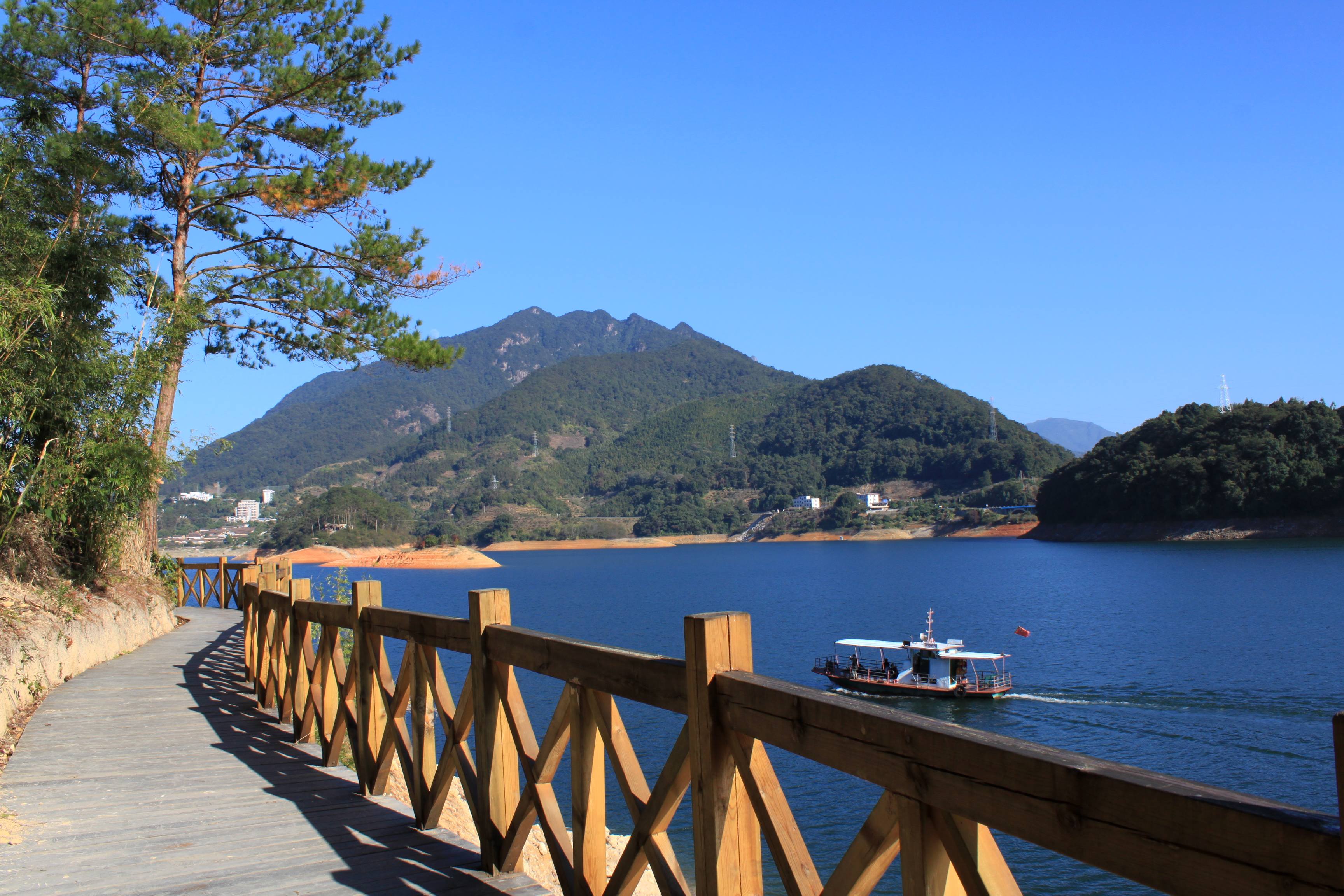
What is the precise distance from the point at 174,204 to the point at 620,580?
60.9 metres

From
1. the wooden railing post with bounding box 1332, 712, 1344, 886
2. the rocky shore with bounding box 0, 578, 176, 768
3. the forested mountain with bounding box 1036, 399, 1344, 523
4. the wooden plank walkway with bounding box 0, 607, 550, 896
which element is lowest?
the wooden plank walkway with bounding box 0, 607, 550, 896

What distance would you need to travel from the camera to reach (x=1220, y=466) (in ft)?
249

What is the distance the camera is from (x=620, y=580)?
245ft

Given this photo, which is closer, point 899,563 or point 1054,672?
point 1054,672

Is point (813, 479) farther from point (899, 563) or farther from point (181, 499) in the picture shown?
point (181, 499)

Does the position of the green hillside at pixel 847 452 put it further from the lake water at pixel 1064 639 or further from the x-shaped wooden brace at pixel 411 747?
the x-shaped wooden brace at pixel 411 747

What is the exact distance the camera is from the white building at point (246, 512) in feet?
492

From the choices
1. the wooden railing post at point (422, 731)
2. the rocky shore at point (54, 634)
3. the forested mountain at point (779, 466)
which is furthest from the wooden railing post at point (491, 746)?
the forested mountain at point (779, 466)

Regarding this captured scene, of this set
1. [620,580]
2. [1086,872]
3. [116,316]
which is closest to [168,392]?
[116,316]

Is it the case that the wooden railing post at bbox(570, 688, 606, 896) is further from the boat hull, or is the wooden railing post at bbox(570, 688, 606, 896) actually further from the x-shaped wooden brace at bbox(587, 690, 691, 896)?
the boat hull

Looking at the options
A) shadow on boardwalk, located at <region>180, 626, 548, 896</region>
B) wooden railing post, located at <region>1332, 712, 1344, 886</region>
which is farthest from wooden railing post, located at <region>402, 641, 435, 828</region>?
wooden railing post, located at <region>1332, 712, 1344, 886</region>

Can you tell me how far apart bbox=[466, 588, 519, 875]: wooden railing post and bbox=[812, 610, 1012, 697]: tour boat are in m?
23.1

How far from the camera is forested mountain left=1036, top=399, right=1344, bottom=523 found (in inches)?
2835

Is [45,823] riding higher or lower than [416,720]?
lower
